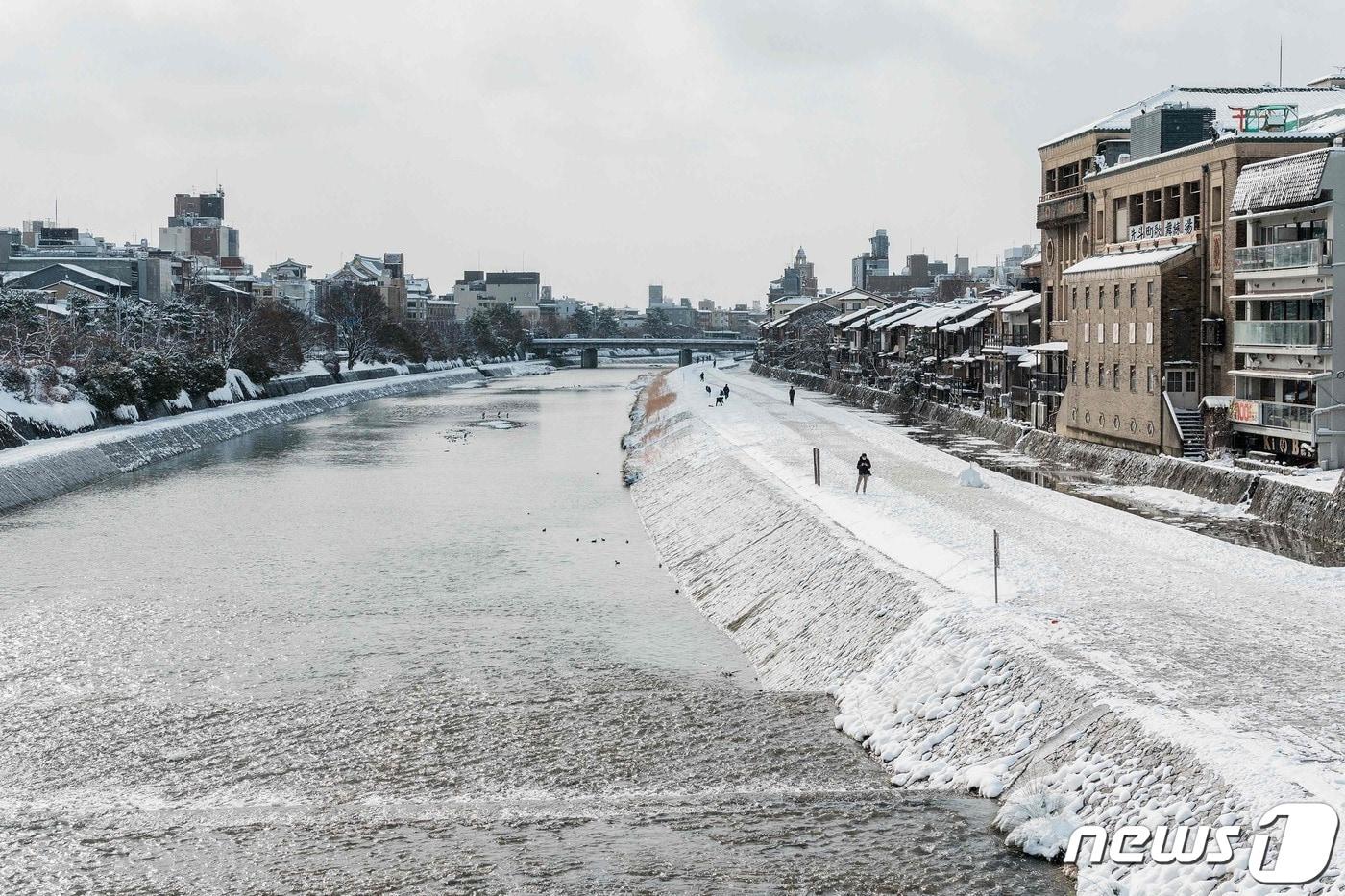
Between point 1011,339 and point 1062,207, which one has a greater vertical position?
point 1062,207

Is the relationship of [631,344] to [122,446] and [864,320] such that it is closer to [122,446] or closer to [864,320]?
[864,320]

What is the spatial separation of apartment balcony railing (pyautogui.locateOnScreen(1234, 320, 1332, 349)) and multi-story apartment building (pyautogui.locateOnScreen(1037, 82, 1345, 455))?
5.72 ft

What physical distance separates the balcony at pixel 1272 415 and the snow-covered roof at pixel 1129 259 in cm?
566

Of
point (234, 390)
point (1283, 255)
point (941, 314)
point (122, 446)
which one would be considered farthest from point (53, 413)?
point (941, 314)

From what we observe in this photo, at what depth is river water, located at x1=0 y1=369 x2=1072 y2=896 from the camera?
49.2 feet

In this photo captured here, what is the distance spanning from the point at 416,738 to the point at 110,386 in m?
50.7

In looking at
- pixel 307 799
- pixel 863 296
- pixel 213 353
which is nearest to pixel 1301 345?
pixel 307 799

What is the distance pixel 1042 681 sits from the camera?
17.5m

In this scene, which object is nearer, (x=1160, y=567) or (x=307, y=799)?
(x=307, y=799)

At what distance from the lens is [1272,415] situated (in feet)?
125

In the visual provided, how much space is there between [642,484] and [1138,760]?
115ft

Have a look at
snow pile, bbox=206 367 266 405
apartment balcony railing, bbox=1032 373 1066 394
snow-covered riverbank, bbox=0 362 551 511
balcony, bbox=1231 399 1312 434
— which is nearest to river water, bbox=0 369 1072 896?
snow-covered riverbank, bbox=0 362 551 511

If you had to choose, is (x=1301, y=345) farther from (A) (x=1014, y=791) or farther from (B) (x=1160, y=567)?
(A) (x=1014, y=791)

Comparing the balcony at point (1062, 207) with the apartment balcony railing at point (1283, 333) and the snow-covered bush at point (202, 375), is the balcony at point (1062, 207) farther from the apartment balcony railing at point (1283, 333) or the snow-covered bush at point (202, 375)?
the snow-covered bush at point (202, 375)
